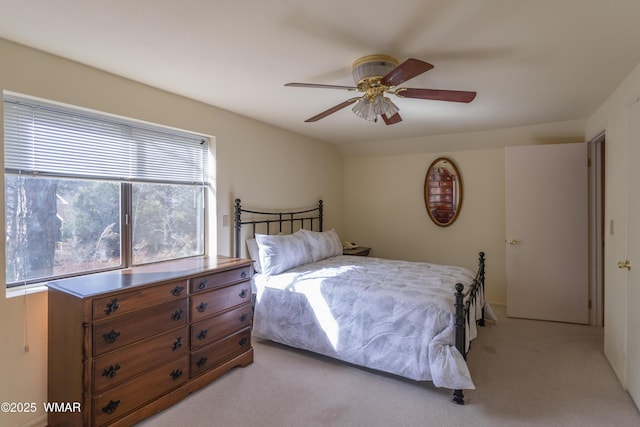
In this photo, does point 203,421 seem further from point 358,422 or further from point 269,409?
point 358,422

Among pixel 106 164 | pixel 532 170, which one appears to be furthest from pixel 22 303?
pixel 532 170

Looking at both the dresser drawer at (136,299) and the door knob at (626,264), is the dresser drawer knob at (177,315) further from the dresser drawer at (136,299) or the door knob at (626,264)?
the door knob at (626,264)

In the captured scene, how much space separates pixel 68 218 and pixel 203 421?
1665mm

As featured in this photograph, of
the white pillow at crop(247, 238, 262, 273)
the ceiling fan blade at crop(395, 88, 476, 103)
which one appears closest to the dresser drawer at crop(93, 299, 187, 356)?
the white pillow at crop(247, 238, 262, 273)

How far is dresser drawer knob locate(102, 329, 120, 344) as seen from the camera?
1894 millimetres

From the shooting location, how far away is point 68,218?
233 centimetres

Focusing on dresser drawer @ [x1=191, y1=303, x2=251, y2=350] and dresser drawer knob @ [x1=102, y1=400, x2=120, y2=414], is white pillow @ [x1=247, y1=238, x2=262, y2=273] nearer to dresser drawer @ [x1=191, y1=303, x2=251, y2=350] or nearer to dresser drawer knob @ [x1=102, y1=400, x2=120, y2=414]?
dresser drawer @ [x1=191, y1=303, x2=251, y2=350]

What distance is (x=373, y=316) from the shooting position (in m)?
2.60

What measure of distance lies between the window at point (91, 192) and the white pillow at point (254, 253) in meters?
0.56

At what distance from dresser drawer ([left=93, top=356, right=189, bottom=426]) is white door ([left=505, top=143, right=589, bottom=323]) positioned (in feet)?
12.1

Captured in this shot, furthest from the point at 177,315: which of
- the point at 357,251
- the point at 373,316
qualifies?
the point at 357,251

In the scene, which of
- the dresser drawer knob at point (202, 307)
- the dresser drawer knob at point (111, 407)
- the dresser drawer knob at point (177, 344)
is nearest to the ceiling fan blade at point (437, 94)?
the dresser drawer knob at point (202, 307)

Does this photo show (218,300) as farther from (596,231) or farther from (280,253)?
(596,231)

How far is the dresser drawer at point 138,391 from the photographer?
1880mm
